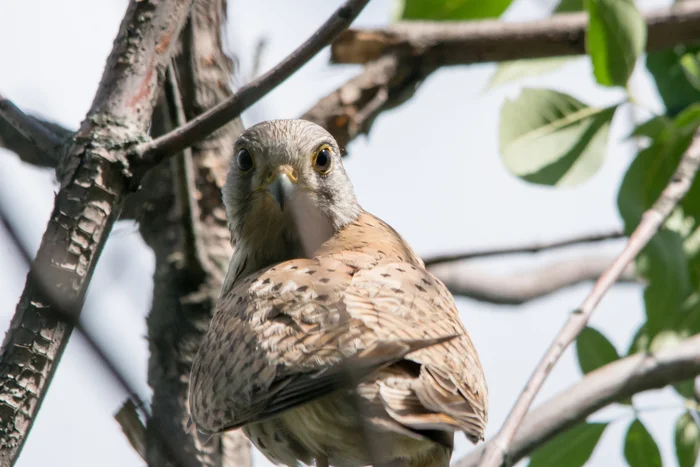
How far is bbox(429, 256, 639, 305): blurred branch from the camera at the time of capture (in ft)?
19.0

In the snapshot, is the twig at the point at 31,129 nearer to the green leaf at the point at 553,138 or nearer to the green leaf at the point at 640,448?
the green leaf at the point at 553,138

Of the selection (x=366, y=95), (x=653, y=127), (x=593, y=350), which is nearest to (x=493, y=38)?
(x=366, y=95)

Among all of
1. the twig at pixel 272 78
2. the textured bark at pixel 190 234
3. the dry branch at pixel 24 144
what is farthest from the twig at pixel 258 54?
the twig at pixel 272 78

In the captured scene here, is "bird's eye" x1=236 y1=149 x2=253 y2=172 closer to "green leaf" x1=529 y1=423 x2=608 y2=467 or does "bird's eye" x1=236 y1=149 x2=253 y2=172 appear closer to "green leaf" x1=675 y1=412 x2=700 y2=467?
"green leaf" x1=529 y1=423 x2=608 y2=467

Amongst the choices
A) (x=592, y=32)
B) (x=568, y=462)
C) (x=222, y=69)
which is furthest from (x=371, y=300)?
(x=222, y=69)

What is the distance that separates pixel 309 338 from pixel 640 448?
166cm

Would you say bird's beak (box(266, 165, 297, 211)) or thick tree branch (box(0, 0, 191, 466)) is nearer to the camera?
thick tree branch (box(0, 0, 191, 466))

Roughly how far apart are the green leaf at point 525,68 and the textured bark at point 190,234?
155 centimetres

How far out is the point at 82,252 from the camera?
246 centimetres

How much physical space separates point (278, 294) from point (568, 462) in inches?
55.5

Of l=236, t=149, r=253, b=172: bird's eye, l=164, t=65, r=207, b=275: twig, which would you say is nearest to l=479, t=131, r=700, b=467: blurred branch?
l=164, t=65, r=207, b=275: twig

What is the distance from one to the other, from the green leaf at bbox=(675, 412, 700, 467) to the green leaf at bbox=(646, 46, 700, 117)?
1.62 meters

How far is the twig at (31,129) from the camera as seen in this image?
2691mm

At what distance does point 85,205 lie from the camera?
8.21ft
